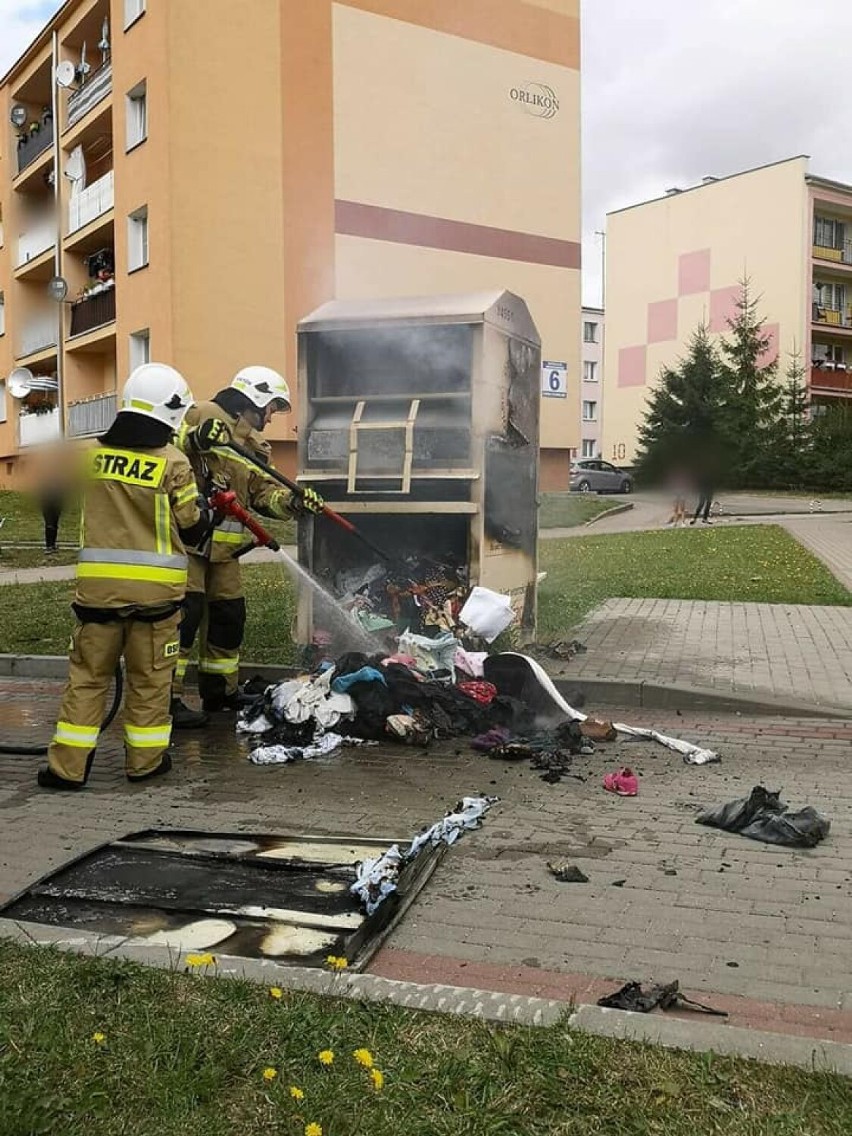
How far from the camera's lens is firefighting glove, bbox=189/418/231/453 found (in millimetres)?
6180

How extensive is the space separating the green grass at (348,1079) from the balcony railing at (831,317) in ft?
140

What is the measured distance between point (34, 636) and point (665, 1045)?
7.61m

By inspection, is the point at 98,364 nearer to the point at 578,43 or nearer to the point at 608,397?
the point at 608,397

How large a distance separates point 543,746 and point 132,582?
2238 mm

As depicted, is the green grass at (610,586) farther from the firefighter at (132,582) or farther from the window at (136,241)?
the window at (136,241)

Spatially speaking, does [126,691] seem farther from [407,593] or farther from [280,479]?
[407,593]

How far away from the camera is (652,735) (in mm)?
5648

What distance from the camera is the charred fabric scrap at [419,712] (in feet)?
18.2

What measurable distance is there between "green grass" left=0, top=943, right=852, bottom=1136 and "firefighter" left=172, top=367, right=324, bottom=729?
12.7 feet

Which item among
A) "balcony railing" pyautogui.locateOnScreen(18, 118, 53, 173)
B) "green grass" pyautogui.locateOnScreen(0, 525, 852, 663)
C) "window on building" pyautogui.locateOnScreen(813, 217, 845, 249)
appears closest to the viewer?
"green grass" pyautogui.locateOnScreen(0, 525, 852, 663)

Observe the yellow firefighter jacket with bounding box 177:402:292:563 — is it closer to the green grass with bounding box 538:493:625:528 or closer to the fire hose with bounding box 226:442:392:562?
the fire hose with bounding box 226:442:392:562

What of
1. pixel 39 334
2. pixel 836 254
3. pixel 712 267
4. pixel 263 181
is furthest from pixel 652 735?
pixel 836 254

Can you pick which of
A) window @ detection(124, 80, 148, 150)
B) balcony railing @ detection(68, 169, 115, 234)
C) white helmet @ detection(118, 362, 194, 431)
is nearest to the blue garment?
white helmet @ detection(118, 362, 194, 431)

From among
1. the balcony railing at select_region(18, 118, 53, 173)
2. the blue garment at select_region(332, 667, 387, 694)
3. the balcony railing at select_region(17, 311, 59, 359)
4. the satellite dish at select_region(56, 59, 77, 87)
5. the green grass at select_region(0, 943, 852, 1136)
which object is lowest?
the green grass at select_region(0, 943, 852, 1136)
